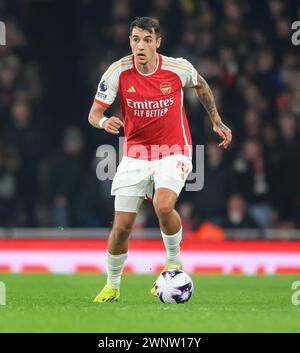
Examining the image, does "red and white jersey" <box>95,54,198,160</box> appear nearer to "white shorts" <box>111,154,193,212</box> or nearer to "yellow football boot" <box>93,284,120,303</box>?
"white shorts" <box>111,154,193,212</box>

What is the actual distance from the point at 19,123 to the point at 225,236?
3087mm

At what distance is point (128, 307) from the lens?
8781 mm

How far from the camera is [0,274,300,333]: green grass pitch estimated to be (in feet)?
24.3

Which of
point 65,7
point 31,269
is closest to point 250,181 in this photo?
point 31,269

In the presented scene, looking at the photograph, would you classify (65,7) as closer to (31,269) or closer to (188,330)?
(31,269)

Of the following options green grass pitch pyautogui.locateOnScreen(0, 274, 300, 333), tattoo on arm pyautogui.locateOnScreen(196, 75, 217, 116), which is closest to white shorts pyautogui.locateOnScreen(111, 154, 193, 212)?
tattoo on arm pyautogui.locateOnScreen(196, 75, 217, 116)

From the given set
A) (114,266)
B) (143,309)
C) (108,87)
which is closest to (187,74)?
(108,87)

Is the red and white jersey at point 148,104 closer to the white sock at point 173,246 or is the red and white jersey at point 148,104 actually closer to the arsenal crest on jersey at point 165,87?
the arsenal crest on jersey at point 165,87

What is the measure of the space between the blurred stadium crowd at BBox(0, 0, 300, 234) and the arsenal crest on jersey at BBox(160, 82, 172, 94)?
5.21 m

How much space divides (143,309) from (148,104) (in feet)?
5.55

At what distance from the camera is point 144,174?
30.3 ft

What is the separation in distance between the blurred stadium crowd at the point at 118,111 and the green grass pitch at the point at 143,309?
2.55 m

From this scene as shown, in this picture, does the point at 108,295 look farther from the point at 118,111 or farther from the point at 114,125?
the point at 118,111

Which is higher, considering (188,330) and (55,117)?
(55,117)
